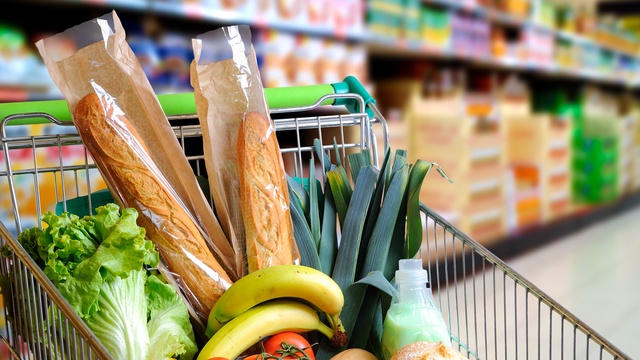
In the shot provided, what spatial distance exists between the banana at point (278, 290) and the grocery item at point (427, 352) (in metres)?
0.16

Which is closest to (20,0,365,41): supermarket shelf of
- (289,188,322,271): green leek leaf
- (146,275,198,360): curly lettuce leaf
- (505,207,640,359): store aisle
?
(289,188,322,271): green leek leaf

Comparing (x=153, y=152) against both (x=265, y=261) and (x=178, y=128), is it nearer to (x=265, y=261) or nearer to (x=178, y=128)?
(x=178, y=128)

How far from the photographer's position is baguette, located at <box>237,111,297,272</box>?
4.00ft

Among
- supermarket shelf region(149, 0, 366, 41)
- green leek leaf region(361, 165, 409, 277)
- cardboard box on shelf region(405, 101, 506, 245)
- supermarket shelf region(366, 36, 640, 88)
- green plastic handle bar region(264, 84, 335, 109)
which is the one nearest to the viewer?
green leek leaf region(361, 165, 409, 277)

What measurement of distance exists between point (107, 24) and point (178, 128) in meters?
0.23

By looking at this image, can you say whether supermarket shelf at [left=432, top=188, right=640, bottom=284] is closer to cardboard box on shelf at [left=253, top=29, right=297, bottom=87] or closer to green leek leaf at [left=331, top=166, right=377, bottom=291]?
cardboard box on shelf at [left=253, top=29, right=297, bottom=87]

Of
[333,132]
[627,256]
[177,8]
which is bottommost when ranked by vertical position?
[627,256]

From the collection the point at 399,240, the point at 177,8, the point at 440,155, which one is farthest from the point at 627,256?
the point at 399,240

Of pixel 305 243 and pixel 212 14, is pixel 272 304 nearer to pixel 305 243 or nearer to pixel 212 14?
pixel 305 243

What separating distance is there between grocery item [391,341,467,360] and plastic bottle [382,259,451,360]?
0.08m

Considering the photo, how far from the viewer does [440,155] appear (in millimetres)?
4363

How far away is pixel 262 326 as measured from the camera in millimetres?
1074

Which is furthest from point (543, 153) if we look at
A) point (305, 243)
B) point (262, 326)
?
point (262, 326)

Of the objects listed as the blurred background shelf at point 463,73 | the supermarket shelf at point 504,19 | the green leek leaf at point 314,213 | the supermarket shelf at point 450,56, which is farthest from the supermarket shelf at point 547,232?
the green leek leaf at point 314,213
